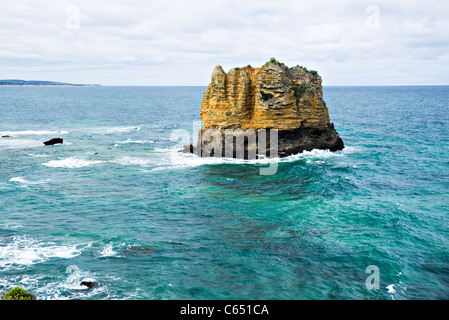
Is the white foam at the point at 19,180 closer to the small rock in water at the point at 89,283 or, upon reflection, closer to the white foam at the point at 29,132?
the small rock in water at the point at 89,283

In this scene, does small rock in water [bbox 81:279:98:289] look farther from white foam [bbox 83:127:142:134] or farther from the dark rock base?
white foam [bbox 83:127:142:134]

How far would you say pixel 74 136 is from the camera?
96.9m

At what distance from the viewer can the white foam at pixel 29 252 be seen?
1302 inches

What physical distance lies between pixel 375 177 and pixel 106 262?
41.9 meters

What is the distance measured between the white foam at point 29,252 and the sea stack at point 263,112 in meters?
39.1

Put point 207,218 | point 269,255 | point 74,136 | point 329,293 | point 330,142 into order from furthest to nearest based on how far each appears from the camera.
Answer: point 74,136, point 330,142, point 207,218, point 269,255, point 329,293

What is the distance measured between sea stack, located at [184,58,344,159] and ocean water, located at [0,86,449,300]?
3.51 metres

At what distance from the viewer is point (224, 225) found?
40.8m

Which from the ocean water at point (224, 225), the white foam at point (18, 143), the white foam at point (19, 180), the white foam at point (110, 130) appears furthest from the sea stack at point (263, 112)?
the white foam at point (110, 130)

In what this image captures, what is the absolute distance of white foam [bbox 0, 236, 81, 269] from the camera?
33062mm

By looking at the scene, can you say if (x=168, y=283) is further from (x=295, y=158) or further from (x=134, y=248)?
(x=295, y=158)
